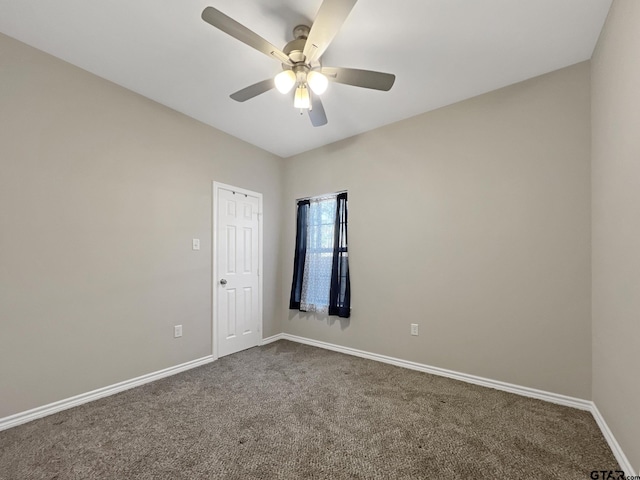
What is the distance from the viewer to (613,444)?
1.70 meters

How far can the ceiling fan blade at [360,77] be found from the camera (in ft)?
5.99

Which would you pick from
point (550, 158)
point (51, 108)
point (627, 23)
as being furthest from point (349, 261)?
point (51, 108)

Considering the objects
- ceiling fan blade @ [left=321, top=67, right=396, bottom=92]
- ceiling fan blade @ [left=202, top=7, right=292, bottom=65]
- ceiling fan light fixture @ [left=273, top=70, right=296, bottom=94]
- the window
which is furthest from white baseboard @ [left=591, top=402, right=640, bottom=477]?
ceiling fan blade @ [left=202, top=7, right=292, bottom=65]

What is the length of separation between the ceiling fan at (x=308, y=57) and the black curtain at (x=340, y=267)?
1535 mm

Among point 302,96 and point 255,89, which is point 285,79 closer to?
point 302,96

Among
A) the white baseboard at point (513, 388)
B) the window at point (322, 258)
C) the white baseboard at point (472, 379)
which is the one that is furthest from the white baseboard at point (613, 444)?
the window at point (322, 258)

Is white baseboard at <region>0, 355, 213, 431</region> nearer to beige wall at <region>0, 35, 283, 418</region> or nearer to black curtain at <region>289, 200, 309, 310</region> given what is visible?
beige wall at <region>0, 35, 283, 418</region>

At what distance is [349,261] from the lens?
138 inches

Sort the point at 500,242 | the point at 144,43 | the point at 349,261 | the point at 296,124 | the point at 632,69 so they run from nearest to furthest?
the point at 632,69 < the point at 144,43 < the point at 500,242 < the point at 296,124 < the point at 349,261

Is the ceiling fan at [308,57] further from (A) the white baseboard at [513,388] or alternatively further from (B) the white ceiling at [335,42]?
(A) the white baseboard at [513,388]

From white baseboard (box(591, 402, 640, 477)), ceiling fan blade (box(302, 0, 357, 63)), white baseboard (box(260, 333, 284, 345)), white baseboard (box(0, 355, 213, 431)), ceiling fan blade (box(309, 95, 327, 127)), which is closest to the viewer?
ceiling fan blade (box(302, 0, 357, 63))

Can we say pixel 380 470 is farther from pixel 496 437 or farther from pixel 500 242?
pixel 500 242

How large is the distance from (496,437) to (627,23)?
2529mm

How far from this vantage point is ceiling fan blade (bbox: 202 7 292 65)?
145 centimetres
